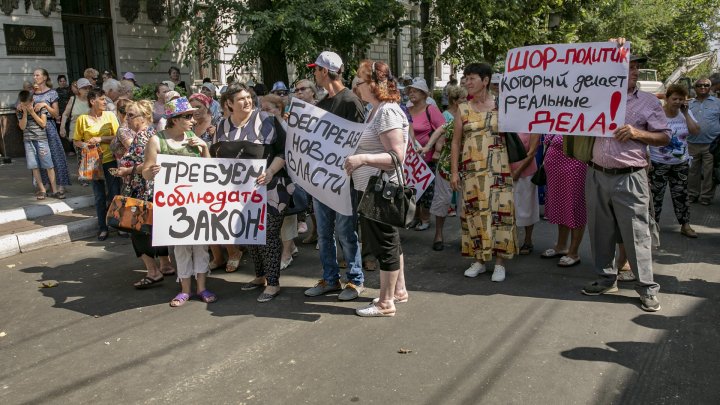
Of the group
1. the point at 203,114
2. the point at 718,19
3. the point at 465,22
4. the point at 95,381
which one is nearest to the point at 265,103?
the point at 203,114

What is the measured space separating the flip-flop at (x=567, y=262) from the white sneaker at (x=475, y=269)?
807 mm

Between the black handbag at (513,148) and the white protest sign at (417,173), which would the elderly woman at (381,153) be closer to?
the black handbag at (513,148)

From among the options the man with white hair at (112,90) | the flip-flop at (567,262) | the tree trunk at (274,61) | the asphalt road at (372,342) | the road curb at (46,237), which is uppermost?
the tree trunk at (274,61)

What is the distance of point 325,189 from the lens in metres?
5.05

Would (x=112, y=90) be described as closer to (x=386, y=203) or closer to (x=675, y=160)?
(x=386, y=203)

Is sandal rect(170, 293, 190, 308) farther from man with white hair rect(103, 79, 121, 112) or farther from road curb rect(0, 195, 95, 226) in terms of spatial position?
man with white hair rect(103, 79, 121, 112)

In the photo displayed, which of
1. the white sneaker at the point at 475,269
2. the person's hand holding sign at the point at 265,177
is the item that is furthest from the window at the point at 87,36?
the white sneaker at the point at 475,269

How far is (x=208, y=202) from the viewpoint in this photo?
514 centimetres

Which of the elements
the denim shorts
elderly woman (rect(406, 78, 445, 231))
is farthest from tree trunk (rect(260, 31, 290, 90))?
elderly woman (rect(406, 78, 445, 231))

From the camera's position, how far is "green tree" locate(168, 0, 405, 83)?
12062 mm

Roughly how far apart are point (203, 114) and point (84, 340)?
2398 mm

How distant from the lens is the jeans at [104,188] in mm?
7538

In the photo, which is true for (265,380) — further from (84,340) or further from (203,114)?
(203,114)

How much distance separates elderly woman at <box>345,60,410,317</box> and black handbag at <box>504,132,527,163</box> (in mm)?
1359
